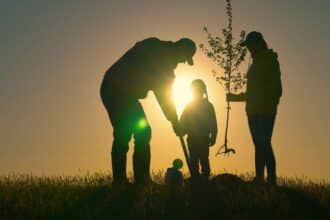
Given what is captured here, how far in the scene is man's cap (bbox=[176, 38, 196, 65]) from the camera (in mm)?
12836

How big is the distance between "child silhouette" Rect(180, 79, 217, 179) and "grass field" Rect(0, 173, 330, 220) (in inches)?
67.2

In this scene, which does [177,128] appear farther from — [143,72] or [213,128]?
[213,128]

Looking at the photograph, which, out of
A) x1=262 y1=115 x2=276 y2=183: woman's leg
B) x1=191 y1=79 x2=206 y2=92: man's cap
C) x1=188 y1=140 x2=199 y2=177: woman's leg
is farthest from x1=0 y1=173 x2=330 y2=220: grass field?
x1=191 y1=79 x2=206 y2=92: man's cap

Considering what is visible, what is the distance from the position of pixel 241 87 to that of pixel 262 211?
5.47 metres

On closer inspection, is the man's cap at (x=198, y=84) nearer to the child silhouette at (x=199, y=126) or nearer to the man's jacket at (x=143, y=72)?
the child silhouette at (x=199, y=126)

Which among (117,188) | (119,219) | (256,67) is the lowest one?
(119,219)

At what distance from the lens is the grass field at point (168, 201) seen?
1080 centimetres

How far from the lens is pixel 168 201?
37.6ft

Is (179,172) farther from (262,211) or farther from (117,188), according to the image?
(262,211)

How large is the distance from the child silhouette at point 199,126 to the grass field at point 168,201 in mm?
1708

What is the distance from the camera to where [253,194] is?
12.0 meters

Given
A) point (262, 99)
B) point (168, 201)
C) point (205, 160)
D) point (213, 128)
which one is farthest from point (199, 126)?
point (168, 201)

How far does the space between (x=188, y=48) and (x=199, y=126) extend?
9.29 feet

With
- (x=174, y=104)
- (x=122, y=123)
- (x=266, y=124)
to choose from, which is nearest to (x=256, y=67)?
(x=266, y=124)
